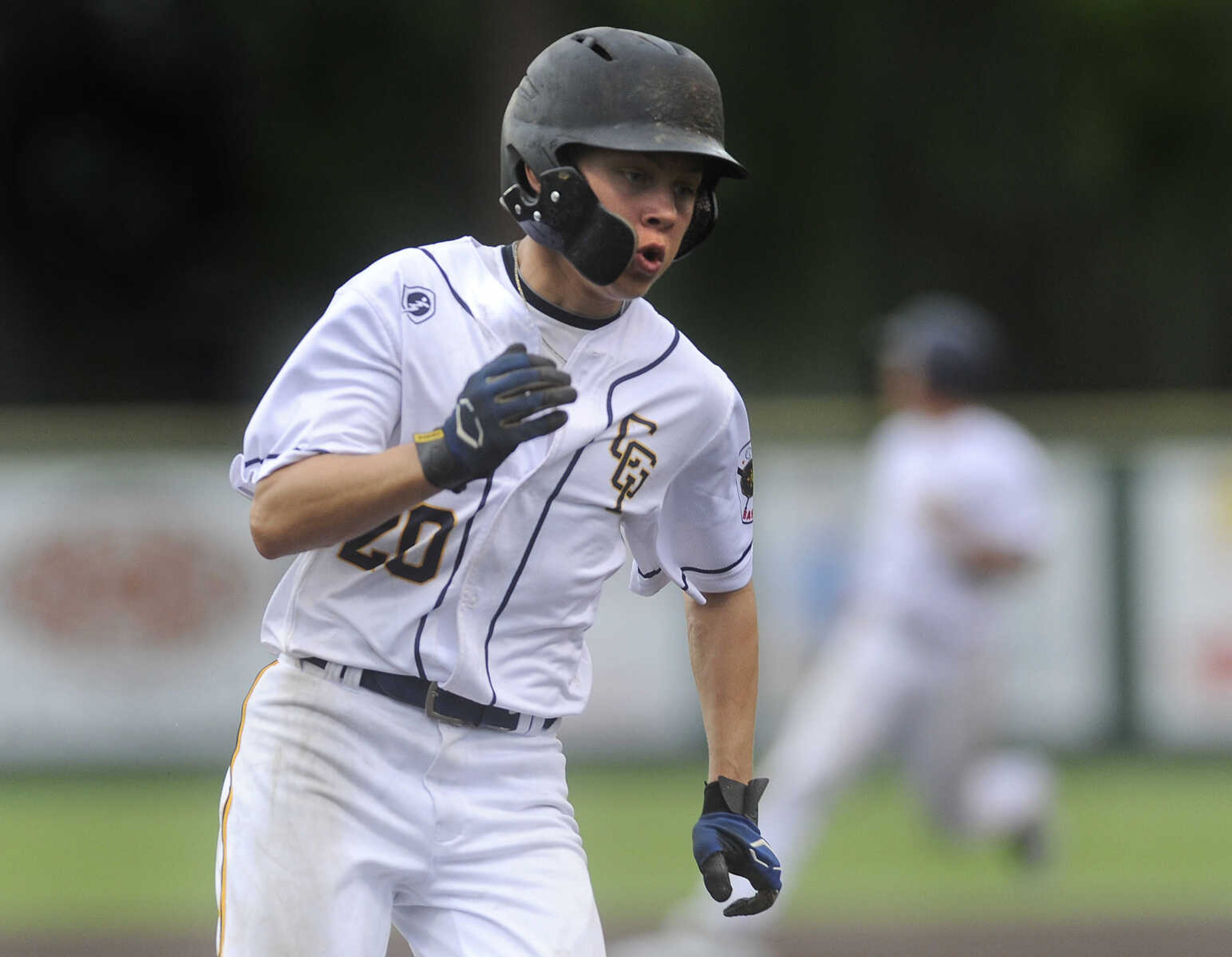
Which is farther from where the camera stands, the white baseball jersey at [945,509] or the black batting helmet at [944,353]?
the black batting helmet at [944,353]

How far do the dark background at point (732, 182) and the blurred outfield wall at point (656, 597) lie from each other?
17.3 ft

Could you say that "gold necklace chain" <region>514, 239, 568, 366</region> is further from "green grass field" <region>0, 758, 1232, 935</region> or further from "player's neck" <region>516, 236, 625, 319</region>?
"green grass field" <region>0, 758, 1232, 935</region>

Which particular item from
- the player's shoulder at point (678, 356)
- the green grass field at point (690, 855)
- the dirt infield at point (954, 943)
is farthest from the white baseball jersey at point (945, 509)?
the player's shoulder at point (678, 356)

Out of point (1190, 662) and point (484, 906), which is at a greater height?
point (484, 906)

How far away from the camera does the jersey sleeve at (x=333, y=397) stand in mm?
3604

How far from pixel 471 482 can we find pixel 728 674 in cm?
87

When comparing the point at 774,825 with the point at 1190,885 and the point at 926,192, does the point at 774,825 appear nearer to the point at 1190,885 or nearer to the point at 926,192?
the point at 1190,885

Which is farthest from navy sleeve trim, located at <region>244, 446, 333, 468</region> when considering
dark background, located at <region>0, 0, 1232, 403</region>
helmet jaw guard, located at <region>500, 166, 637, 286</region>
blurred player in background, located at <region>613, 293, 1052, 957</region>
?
dark background, located at <region>0, 0, 1232, 403</region>

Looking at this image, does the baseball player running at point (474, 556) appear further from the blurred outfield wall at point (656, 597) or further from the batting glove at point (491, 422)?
the blurred outfield wall at point (656, 597)

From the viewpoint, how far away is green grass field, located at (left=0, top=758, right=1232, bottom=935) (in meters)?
8.45

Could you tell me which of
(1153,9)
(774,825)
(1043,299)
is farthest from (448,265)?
(1043,299)

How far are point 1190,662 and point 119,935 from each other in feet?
20.3

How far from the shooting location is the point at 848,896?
8773mm

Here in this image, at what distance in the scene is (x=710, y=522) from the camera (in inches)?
164
